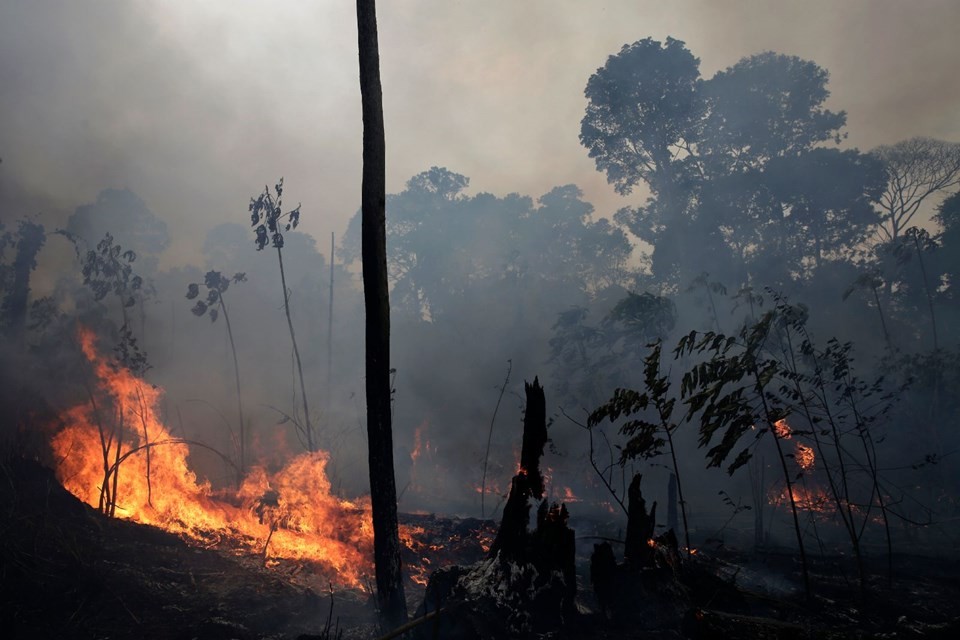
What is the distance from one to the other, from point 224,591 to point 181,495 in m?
7.20

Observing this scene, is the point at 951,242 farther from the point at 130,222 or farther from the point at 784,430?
the point at 130,222

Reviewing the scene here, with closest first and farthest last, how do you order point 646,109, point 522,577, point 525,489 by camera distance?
point 522,577
point 525,489
point 646,109

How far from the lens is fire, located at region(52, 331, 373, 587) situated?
12.8 metres

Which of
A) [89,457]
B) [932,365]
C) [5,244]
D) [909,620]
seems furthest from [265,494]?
[932,365]

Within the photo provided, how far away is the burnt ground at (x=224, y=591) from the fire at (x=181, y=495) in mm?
1105

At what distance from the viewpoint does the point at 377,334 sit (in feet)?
26.3

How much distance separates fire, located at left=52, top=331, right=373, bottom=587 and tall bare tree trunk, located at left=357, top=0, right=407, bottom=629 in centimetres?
446

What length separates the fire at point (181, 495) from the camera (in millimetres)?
12805

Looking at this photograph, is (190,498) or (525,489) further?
(190,498)

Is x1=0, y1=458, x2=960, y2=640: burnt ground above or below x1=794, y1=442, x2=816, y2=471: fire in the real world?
below

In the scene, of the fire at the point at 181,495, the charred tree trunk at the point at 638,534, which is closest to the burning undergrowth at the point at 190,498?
the fire at the point at 181,495

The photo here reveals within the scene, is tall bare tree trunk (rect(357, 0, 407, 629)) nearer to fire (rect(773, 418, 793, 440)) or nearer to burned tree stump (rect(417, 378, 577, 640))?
burned tree stump (rect(417, 378, 577, 640))

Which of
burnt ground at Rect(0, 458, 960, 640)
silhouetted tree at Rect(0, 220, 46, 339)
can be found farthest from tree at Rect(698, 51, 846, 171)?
silhouetted tree at Rect(0, 220, 46, 339)

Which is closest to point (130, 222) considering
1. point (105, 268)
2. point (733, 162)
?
point (105, 268)
